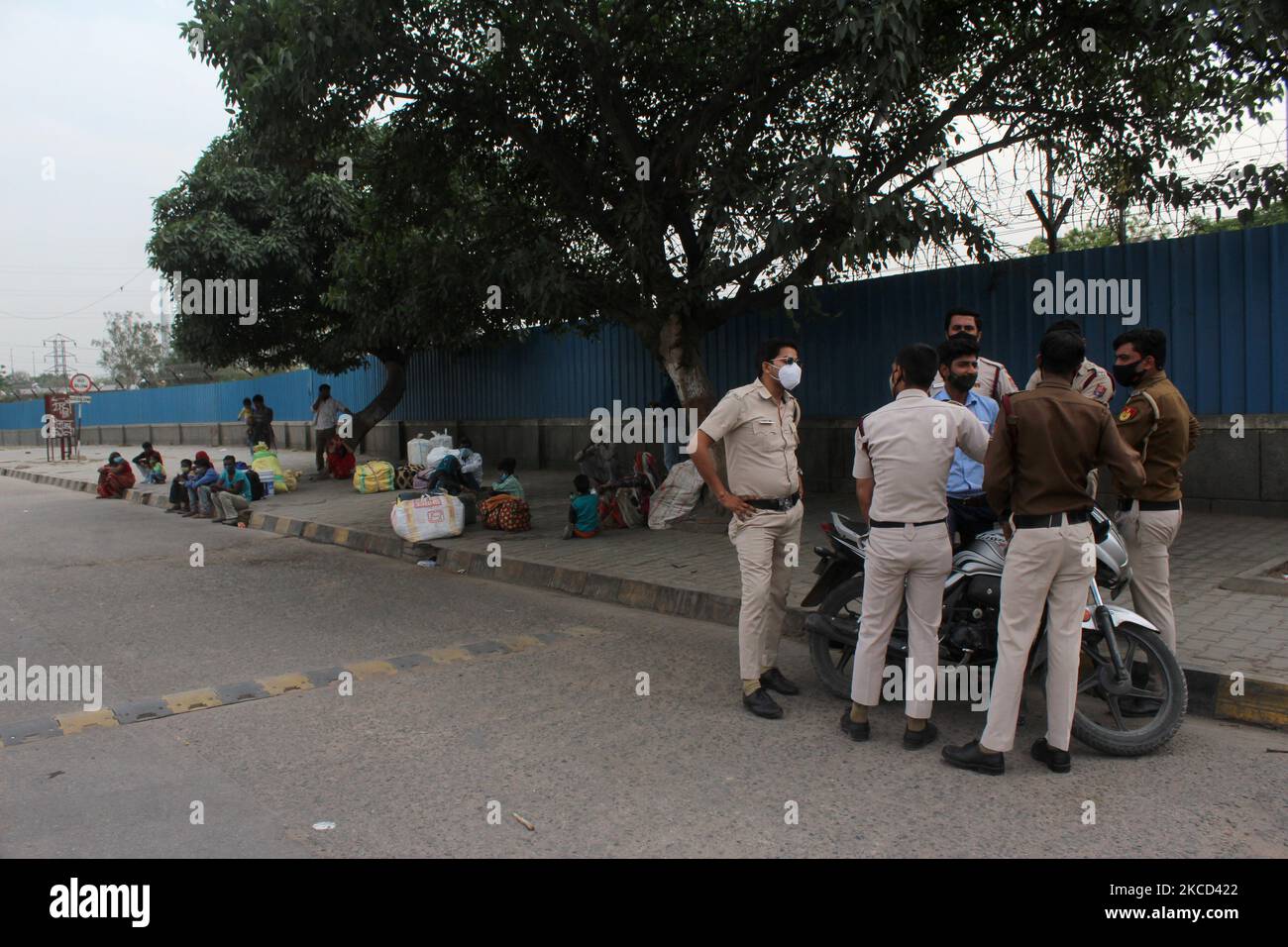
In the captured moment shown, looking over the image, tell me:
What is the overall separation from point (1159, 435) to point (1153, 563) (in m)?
0.61

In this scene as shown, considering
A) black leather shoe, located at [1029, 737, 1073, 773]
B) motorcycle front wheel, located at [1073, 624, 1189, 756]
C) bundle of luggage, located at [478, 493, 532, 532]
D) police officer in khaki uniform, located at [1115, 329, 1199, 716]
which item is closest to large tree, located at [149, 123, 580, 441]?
bundle of luggage, located at [478, 493, 532, 532]

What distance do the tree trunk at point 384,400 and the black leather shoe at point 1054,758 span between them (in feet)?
49.3

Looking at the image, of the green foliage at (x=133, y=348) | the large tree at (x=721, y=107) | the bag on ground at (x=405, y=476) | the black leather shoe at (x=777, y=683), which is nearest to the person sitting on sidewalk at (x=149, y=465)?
the bag on ground at (x=405, y=476)

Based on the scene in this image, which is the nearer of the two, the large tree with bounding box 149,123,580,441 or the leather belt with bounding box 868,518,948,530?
the leather belt with bounding box 868,518,948,530

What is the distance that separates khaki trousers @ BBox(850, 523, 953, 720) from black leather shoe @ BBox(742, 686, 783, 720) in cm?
47

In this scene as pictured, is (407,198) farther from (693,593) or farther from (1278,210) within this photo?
(1278,210)

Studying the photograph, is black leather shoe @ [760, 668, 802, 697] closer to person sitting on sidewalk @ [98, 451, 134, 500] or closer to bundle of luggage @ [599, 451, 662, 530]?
bundle of luggage @ [599, 451, 662, 530]

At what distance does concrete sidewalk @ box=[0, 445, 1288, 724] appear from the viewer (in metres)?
4.90

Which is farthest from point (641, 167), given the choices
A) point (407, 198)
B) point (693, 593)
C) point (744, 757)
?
point (744, 757)

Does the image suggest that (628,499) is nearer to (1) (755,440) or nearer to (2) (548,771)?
(1) (755,440)

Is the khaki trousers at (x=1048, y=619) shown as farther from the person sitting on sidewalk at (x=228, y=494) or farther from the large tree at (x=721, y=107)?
the person sitting on sidewalk at (x=228, y=494)

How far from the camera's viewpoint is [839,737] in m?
4.39

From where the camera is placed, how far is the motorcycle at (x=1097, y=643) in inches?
161

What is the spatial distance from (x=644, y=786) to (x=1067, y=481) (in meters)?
2.04
